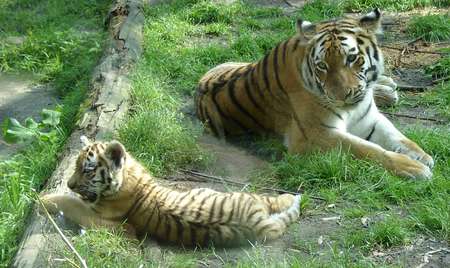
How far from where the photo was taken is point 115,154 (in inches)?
190

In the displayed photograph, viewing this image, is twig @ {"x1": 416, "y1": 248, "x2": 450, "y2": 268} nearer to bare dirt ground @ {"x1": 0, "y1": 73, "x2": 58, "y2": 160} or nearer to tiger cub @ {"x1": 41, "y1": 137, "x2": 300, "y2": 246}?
tiger cub @ {"x1": 41, "y1": 137, "x2": 300, "y2": 246}

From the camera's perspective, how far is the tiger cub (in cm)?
464

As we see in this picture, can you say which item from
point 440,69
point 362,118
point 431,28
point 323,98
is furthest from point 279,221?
point 431,28

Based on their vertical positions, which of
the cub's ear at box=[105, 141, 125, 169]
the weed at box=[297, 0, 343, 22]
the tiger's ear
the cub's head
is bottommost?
the weed at box=[297, 0, 343, 22]

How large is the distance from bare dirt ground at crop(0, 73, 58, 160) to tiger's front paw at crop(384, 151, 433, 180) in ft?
11.7

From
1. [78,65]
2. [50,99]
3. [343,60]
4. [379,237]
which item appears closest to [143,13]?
[78,65]

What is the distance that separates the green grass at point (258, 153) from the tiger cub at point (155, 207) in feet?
0.43

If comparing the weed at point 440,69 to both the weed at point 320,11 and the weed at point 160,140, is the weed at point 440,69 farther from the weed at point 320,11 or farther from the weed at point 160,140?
the weed at point 160,140

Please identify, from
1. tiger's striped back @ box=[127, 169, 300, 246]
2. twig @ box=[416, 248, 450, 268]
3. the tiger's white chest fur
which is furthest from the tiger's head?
twig @ box=[416, 248, 450, 268]

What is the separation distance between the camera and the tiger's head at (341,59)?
18.6ft

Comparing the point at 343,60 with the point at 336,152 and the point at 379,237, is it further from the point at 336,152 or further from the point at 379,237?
the point at 379,237

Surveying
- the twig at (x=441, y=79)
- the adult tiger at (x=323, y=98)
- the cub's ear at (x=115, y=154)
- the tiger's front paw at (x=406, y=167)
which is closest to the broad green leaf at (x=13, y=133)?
the cub's ear at (x=115, y=154)

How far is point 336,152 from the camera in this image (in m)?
5.67

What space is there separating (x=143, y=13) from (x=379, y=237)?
5.75m
